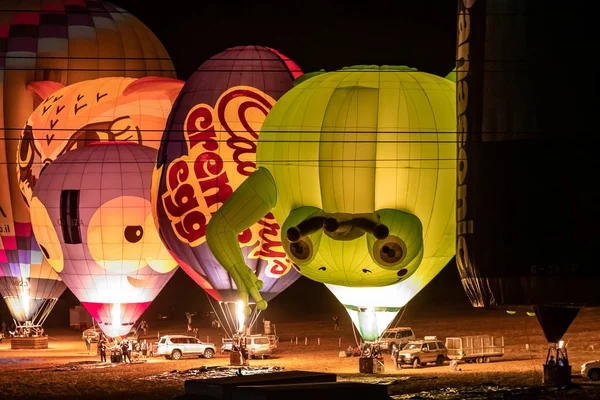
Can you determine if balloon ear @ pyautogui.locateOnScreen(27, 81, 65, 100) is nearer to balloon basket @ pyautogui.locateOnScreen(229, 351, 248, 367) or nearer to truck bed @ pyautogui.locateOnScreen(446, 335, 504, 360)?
balloon basket @ pyautogui.locateOnScreen(229, 351, 248, 367)

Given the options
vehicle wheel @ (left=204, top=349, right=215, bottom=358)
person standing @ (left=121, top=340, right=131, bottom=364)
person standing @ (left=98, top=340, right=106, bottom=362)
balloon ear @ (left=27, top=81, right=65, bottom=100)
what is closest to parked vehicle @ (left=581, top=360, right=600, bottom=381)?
vehicle wheel @ (left=204, top=349, right=215, bottom=358)

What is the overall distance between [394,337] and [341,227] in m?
7.57

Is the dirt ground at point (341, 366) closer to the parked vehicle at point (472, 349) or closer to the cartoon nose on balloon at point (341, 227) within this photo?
the parked vehicle at point (472, 349)

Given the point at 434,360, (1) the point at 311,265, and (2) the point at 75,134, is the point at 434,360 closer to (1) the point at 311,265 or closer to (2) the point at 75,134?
(1) the point at 311,265

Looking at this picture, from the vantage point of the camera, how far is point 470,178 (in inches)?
1198

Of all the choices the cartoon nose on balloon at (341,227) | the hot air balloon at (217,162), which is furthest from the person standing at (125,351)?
the cartoon nose on balloon at (341,227)

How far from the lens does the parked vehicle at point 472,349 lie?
3544 centimetres

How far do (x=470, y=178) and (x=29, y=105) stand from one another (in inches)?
740

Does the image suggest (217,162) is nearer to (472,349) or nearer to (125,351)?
(125,351)

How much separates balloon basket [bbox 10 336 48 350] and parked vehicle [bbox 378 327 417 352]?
34.0 feet

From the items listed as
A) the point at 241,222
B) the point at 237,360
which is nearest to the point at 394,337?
the point at 237,360

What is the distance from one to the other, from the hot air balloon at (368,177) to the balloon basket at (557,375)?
12.4 ft

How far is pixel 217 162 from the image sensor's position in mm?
36625

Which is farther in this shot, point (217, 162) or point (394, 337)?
point (394, 337)
